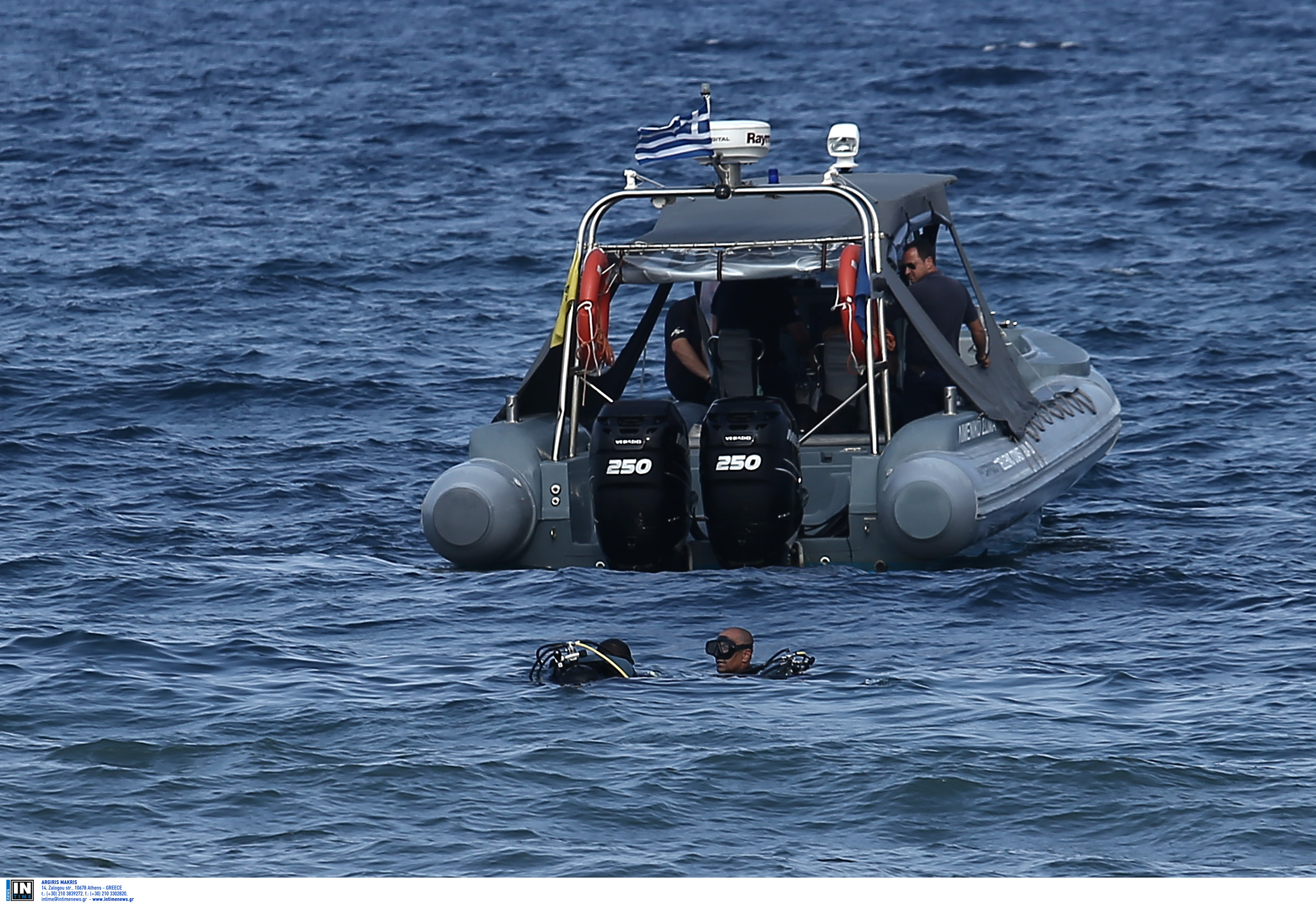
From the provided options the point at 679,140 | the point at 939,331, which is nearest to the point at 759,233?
the point at 679,140

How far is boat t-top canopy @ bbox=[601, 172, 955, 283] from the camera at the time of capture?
34.7 feet

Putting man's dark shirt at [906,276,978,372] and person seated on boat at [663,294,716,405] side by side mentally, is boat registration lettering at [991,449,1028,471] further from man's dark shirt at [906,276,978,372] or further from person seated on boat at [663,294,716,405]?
person seated on boat at [663,294,716,405]

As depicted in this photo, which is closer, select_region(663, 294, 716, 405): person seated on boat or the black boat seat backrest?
the black boat seat backrest

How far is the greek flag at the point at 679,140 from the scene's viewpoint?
35.1 feet

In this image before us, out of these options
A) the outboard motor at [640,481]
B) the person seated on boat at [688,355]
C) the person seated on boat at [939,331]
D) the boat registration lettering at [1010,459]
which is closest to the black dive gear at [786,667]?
the outboard motor at [640,481]

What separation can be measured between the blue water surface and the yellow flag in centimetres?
139

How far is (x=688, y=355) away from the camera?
11672mm

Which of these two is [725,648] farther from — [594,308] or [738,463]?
[594,308]

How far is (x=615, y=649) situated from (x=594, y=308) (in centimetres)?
259

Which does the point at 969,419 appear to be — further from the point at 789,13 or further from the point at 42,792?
the point at 789,13

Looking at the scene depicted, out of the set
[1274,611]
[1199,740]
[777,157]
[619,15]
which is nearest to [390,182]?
[777,157]

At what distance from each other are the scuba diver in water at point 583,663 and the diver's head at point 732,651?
1.23ft

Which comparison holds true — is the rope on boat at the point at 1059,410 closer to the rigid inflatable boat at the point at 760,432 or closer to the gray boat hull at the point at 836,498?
the rigid inflatable boat at the point at 760,432

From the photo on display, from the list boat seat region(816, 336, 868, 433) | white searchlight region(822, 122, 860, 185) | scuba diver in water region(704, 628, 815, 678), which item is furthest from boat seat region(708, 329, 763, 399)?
scuba diver in water region(704, 628, 815, 678)
